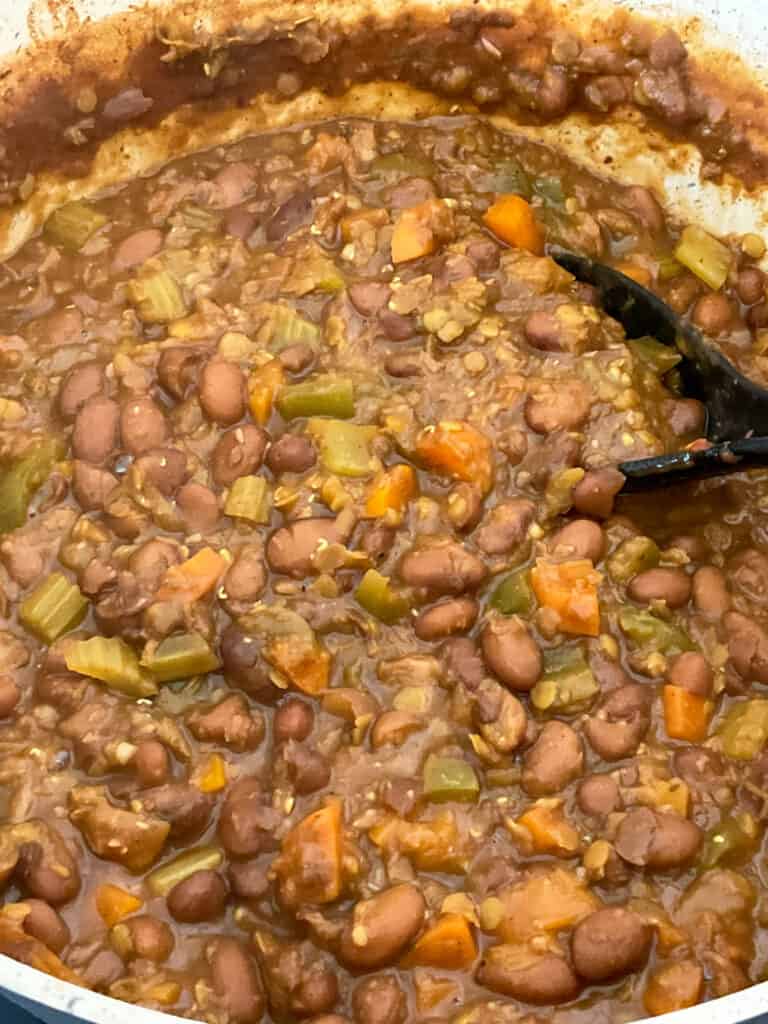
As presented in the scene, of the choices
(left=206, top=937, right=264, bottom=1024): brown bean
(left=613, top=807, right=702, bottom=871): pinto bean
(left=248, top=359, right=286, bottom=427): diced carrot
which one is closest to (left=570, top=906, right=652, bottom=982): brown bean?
(left=613, top=807, right=702, bottom=871): pinto bean

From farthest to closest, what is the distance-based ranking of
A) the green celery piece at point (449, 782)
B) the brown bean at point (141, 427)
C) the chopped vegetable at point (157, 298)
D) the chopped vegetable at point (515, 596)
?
the chopped vegetable at point (157, 298)
the brown bean at point (141, 427)
the chopped vegetable at point (515, 596)
the green celery piece at point (449, 782)

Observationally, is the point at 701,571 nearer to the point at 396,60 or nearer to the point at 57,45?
the point at 396,60

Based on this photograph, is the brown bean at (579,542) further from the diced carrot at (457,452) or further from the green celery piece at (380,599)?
the green celery piece at (380,599)

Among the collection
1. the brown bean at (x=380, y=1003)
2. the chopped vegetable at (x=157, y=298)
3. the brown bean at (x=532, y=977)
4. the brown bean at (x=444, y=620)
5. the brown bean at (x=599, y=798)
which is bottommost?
the brown bean at (x=532, y=977)

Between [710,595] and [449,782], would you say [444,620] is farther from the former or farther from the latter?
[710,595]

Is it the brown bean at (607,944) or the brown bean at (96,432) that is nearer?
the brown bean at (607,944)

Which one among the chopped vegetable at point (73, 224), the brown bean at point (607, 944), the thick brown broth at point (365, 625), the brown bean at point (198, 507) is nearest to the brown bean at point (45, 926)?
the thick brown broth at point (365, 625)

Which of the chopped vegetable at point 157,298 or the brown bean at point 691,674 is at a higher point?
the chopped vegetable at point 157,298

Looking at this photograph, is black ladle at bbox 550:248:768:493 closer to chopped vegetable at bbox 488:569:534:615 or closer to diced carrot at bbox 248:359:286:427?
chopped vegetable at bbox 488:569:534:615
